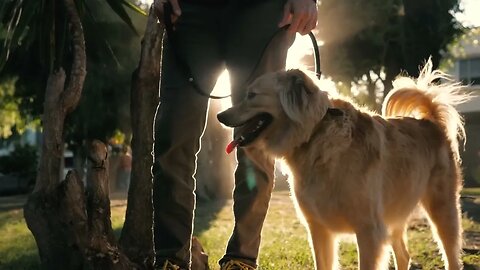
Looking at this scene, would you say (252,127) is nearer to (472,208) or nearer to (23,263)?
(23,263)

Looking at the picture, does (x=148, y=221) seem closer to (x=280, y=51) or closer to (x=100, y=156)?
(x=100, y=156)

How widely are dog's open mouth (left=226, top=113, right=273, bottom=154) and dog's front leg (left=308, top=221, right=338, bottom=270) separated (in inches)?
26.2

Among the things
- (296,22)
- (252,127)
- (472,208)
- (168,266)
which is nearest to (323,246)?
(252,127)

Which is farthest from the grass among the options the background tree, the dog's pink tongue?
the background tree

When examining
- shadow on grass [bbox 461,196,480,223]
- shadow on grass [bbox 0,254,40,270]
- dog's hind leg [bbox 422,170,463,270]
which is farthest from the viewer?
shadow on grass [bbox 461,196,480,223]

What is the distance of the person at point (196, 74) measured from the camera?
3408mm

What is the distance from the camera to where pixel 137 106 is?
4.36m

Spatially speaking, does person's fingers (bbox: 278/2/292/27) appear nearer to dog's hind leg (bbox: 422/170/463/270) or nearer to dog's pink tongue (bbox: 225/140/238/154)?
dog's pink tongue (bbox: 225/140/238/154)

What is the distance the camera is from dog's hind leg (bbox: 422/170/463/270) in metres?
4.46

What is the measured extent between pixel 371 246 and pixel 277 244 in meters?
3.73

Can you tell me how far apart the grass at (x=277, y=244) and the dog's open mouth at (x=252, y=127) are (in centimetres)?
87

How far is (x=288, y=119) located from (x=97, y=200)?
1250mm

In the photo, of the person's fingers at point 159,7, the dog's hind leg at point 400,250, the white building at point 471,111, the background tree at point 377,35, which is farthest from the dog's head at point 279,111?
the white building at point 471,111

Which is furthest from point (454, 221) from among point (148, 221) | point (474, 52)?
point (474, 52)
